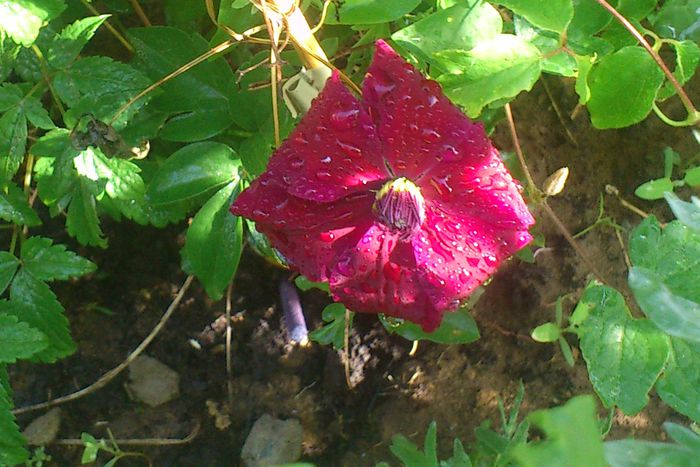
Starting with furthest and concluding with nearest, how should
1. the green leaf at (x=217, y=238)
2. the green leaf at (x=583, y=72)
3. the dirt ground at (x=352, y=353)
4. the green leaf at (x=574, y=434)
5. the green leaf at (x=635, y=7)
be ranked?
1. the dirt ground at (x=352, y=353)
2. the green leaf at (x=217, y=238)
3. the green leaf at (x=635, y=7)
4. the green leaf at (x=583, y=72)
5. the green leaf at (x=574, y=434)

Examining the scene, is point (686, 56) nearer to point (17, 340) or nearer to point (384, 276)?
point (384, 276)

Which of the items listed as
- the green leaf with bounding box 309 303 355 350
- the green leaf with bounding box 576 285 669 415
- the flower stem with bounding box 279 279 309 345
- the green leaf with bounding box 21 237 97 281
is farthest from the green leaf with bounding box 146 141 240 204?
the green leaf with bounding box 576 285 669 415

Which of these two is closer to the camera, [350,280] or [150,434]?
[350,280]

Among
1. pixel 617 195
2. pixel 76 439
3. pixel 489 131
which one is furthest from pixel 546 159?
pixel 76 439

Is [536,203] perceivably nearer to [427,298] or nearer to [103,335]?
[427,298]

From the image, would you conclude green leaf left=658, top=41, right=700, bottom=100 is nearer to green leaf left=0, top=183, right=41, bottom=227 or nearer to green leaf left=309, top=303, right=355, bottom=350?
green leaf left=309, top=303, right=355, bottom=350

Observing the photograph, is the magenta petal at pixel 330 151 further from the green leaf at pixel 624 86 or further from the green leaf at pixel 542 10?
the green leaf at pixel 624 86

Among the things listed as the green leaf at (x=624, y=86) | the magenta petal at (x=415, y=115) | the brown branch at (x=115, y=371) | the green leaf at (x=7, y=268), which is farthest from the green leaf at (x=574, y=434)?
the brown branch at (x=115, y=371)
